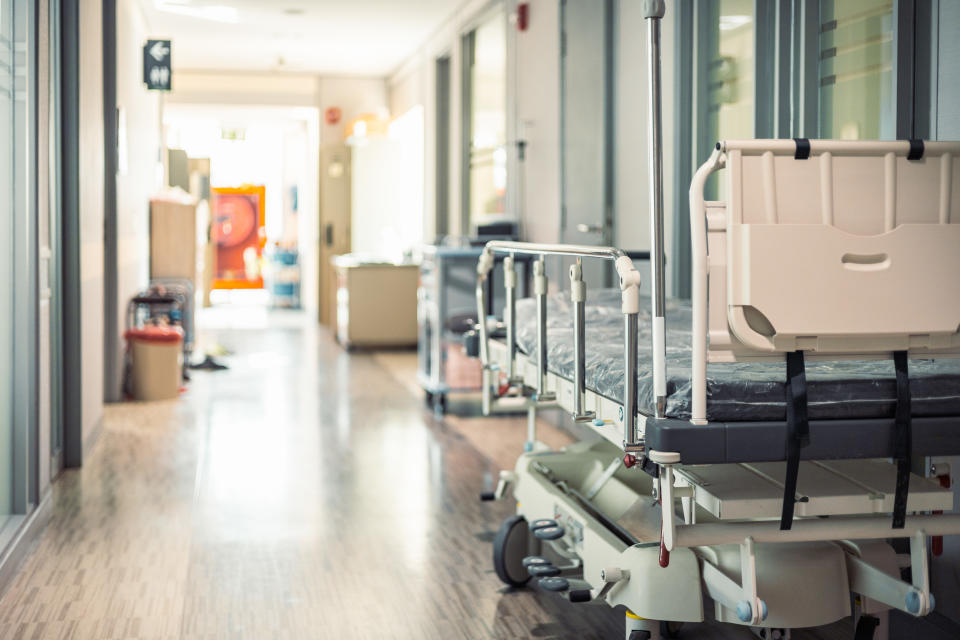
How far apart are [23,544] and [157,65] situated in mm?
4714

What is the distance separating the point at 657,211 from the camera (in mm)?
1994

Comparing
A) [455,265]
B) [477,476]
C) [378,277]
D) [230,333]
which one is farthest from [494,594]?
[230,333]

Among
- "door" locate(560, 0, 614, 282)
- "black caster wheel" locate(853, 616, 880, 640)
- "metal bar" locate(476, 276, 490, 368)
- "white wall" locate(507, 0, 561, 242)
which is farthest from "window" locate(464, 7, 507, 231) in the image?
"black caster wheel" locate(853, 616, 880, 640)

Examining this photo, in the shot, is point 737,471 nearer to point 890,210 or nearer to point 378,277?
point 890,210

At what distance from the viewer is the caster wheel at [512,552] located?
3.16 m

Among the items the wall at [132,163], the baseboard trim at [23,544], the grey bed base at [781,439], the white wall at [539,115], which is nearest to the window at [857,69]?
the grey bed base at [781,439]

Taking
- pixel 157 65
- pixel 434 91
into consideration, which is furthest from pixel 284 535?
pixel 434 91

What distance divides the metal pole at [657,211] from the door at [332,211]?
395 inches

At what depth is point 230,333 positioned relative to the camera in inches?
448

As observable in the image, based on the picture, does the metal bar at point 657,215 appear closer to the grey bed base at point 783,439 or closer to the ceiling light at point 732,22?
the grey bed base at point 783,439

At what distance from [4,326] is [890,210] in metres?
2.79

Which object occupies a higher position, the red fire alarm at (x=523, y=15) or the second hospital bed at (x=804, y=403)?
the red fire alarm at (x=523, y=15)

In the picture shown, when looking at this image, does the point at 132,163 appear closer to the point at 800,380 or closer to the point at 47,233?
the point at 47,233

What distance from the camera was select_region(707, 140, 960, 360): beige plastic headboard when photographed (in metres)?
1.99
